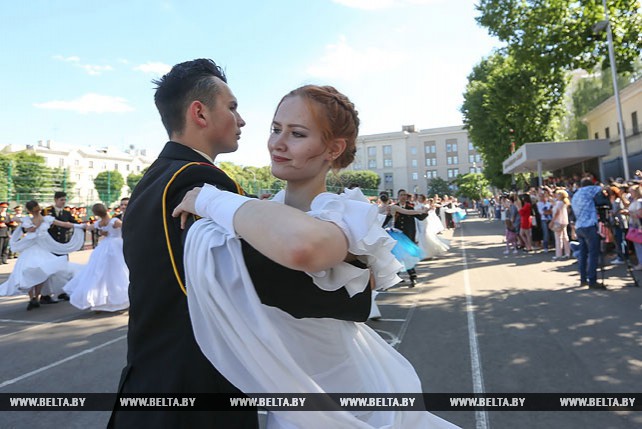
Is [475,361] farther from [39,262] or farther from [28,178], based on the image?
[28,178]

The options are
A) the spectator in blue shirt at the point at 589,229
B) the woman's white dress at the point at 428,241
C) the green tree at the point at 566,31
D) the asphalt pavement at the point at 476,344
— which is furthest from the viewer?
the green tree at the point at 566,31

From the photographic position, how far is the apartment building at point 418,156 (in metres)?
100

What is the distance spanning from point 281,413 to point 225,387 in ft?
0.77

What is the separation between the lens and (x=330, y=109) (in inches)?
51.1

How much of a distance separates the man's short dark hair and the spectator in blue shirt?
860cm

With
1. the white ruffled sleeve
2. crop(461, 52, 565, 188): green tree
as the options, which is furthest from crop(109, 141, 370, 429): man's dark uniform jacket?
crop(461, 52, 565, 188): green tree

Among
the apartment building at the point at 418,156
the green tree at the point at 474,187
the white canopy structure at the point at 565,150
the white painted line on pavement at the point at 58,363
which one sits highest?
the apartment building at the point at 418,156

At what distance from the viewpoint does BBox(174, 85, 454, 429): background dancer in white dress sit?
90 centimetres

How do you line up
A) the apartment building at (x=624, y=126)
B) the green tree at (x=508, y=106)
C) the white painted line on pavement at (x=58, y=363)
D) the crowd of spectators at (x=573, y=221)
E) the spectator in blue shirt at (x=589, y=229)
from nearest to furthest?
the white painted line on pavement at (x=58, y=363)
the spectator in blue shirt at (x=589, y=229)
the crowd of spectators at (x=573, y=221)
the green tree at (x=508, y=106)
the apartment building at (x=624, y=126)

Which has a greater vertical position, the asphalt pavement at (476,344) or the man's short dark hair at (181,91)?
the man's short dark hair at (181,91)

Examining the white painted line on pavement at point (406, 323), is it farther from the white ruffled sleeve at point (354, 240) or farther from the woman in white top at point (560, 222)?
the woman in white top at point (560, 222)

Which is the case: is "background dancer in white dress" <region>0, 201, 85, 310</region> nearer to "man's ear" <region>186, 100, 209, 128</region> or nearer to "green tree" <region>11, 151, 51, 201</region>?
"man's ear" <region>186, 100, 209, 128</region>

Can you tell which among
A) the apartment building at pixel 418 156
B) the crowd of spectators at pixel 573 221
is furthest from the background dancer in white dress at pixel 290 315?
the apartment building at pixel 418 156

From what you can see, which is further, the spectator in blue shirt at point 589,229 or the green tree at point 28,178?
the green tree at point 28,178
